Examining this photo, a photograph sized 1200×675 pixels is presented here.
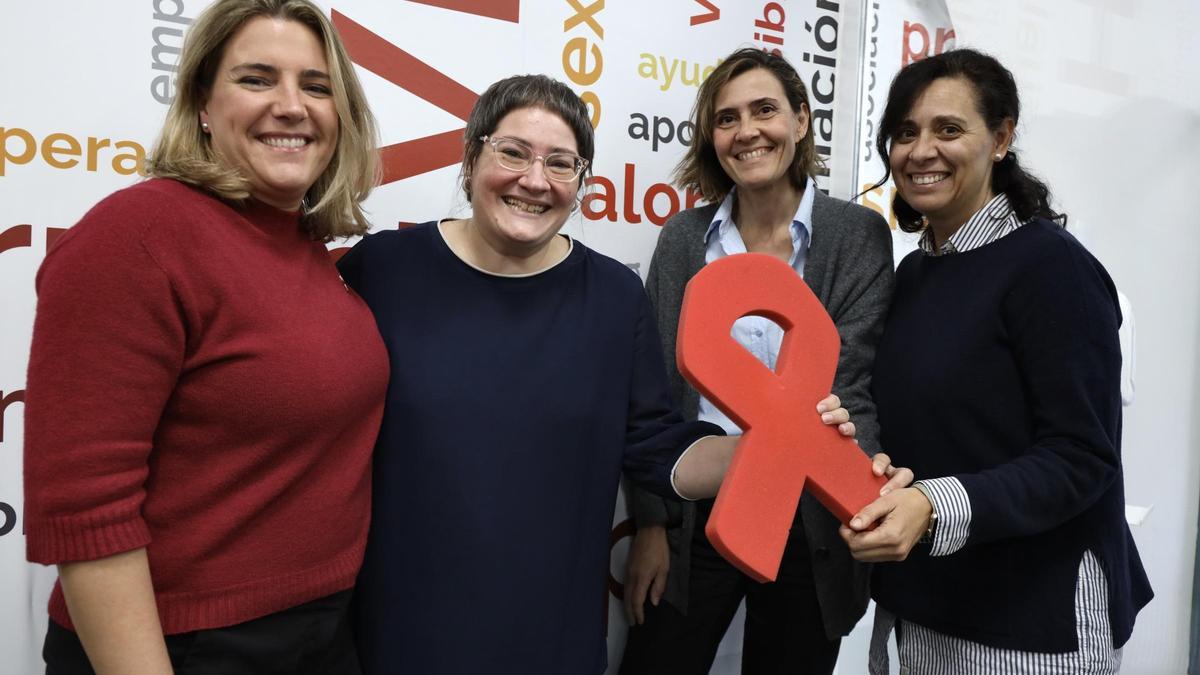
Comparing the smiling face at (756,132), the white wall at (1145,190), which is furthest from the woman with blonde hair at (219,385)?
the white wall at (1145,190)

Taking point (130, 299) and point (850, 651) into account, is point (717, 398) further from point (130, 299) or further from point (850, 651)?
point (850, 651)

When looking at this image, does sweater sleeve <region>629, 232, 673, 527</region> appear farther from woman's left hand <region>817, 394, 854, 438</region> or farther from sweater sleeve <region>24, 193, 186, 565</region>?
sweater sleeve <region>24, 193, 186, 565</region>

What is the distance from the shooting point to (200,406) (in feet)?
3.22

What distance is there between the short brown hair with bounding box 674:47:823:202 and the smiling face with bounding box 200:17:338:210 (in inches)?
37.5

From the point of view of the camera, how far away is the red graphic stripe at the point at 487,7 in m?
1.86

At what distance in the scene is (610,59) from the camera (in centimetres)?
211

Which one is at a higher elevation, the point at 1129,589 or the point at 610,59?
the point at 610,59

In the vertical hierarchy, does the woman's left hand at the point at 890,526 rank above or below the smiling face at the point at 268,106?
below

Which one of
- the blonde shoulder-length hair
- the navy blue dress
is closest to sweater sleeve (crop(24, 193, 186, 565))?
the blonde shoulder-length hair

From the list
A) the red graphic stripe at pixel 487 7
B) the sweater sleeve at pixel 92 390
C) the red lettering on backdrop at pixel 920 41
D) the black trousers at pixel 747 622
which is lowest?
the black trousers at pixel 747 622

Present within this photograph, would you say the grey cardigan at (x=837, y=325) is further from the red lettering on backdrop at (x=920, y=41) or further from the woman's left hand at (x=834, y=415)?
the red lettering on backdrop at (x=920, y=41)

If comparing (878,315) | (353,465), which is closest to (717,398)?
(353,465)

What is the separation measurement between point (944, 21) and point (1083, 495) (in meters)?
1.94

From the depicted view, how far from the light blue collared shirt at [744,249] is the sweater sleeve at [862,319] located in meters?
A: 0.10
